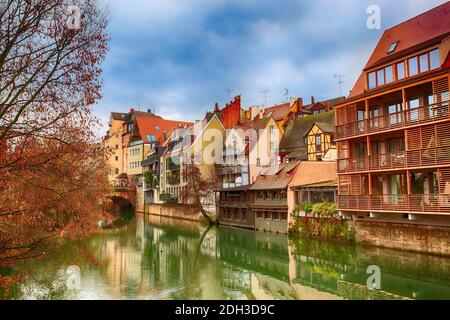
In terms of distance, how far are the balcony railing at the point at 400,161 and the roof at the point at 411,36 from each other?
15.9 ft

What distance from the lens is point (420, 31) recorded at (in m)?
25.1

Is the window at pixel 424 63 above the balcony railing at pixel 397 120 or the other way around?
above

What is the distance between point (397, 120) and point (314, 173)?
12.6 metres

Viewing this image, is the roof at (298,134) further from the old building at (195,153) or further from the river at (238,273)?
the river at (238,273)

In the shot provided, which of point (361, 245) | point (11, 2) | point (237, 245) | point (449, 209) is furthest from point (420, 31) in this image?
point (11, 2)

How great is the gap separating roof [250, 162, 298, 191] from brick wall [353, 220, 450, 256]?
32.3ft

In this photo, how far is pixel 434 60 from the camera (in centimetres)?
2250

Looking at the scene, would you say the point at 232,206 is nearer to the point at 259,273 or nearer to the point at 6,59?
the point at 259,273

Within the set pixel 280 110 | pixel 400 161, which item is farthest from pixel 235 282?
pixel 280 110

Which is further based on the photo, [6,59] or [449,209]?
[449,209]

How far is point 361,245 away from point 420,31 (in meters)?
13.3

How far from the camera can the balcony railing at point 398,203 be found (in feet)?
66.1

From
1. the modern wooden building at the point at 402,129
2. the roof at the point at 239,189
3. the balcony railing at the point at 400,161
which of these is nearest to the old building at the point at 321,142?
the roof at the point at 239,189

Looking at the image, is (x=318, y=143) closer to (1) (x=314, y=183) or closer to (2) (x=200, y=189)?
(1) (x=314, y=183)
